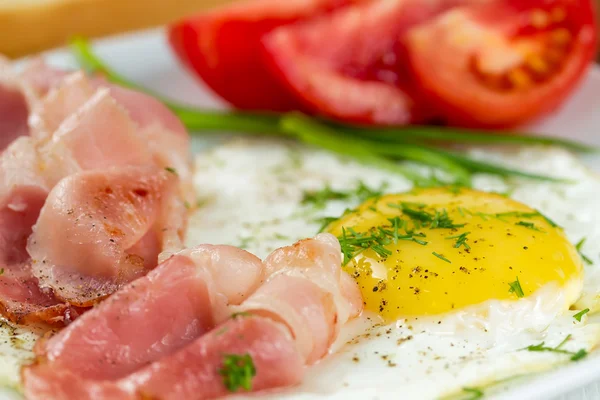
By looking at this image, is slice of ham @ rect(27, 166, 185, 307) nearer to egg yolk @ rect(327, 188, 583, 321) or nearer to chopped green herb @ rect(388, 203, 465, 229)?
egg yolk @ rect(327, 188, 583, 321)

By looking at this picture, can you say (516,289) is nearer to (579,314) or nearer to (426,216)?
(579,314)

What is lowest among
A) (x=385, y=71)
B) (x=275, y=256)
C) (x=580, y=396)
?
(x=580, y=396)

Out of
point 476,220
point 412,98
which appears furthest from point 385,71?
point 476,220

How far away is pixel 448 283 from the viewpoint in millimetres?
2090

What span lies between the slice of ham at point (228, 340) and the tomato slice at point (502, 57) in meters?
1.97

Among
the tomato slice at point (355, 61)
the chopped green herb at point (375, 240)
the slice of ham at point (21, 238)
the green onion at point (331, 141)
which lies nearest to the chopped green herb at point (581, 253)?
the chopped green herb at point (375, 240)

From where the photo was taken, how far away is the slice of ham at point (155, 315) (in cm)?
181

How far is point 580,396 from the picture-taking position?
1.96 m

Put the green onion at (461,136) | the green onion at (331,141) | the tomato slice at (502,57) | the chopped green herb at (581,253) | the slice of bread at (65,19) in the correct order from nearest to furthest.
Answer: the chopped green herb at (581,253) → the green onion at (331,141) → the green onion at (461,136) → the tomato slice at (502,57) → the slice of bread at (65,19)

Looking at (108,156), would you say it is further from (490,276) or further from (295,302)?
(490,276)

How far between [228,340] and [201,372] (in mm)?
103

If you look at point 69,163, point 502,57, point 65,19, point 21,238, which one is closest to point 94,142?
point 69,163

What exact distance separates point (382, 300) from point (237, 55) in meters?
2.30

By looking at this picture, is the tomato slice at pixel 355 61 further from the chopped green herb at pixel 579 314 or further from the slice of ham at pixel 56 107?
the chopped green herb at pixel 579 314
